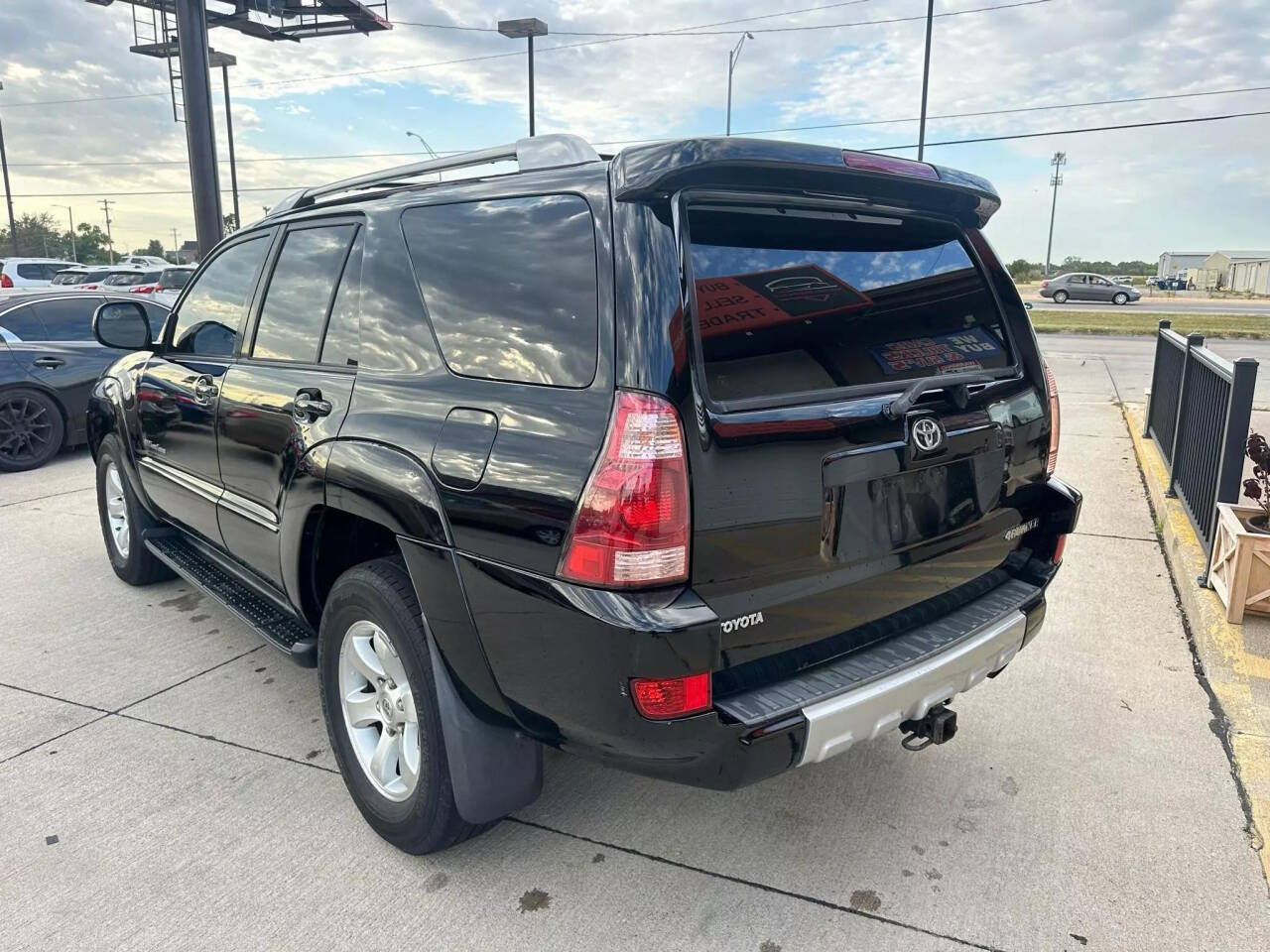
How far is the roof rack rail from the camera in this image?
2.39 m

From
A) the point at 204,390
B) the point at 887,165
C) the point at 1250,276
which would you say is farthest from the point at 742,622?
the point at 1250,276

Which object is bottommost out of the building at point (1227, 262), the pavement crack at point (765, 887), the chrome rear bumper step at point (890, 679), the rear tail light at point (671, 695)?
the pavement crack at point (765, 887)

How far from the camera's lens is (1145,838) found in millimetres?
2656

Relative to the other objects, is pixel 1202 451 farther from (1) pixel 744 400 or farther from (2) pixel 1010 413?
(1) pixel 744 400

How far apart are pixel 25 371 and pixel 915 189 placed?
340 inches

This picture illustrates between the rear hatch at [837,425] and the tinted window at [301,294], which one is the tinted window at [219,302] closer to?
the tinted window at [301,294]

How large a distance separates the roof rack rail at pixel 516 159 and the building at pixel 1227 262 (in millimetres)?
94526

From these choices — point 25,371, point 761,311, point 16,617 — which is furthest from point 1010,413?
point 25,371

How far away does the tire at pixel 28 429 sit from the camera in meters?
8.09

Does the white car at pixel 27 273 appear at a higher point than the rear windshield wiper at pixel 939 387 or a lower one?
higher

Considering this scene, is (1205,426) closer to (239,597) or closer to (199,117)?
(239,597)

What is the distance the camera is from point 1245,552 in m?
3.81

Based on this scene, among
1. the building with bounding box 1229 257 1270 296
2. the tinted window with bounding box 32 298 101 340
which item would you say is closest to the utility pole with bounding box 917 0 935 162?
the tinted window with bounding box 32 298 101 340

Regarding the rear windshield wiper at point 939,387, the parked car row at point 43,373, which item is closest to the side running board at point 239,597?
the rear windshield wiper at point 939,387
